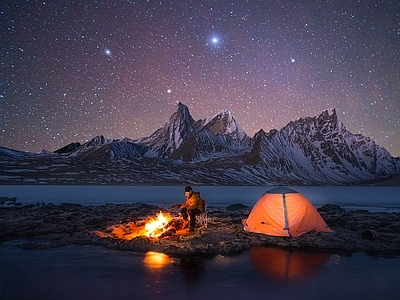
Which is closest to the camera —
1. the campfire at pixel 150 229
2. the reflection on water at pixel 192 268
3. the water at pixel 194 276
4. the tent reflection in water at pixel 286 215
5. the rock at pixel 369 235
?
the water at pixel 194 276

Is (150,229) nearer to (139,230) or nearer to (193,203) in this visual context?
(139,230)

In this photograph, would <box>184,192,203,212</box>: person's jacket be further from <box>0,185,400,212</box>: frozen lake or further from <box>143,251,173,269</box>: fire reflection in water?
<box>0,185,400,212</box>: frozen lake

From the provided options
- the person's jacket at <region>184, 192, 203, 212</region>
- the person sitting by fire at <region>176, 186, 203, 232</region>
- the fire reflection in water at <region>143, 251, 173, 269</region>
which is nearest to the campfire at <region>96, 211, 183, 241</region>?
the person sitting by fire at <region>176, 186, 203, 232</region>

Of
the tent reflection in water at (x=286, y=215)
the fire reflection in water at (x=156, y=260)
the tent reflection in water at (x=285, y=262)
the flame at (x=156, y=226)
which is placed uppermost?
the tent reflection in water at (x=286, y=215)

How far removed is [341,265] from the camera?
12984 mm

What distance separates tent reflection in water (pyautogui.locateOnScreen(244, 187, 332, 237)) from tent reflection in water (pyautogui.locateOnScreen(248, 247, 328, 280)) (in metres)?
2.21

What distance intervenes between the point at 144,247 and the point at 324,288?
8.53 meters

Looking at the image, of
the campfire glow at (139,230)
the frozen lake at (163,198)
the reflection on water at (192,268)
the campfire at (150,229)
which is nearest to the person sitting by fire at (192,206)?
the campfire at (150,229)

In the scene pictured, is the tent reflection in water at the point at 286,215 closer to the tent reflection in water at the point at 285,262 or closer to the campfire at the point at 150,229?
the tent reflection in water at the point at 285,262

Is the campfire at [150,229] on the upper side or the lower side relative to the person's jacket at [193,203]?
lower

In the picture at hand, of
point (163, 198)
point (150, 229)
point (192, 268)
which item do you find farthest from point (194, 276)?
point (163, 198)

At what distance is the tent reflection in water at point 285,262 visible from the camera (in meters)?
11.6

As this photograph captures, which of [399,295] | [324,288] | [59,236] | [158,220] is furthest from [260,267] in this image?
[59,236]

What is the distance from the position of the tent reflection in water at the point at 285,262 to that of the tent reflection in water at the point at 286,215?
2215 millimetres
